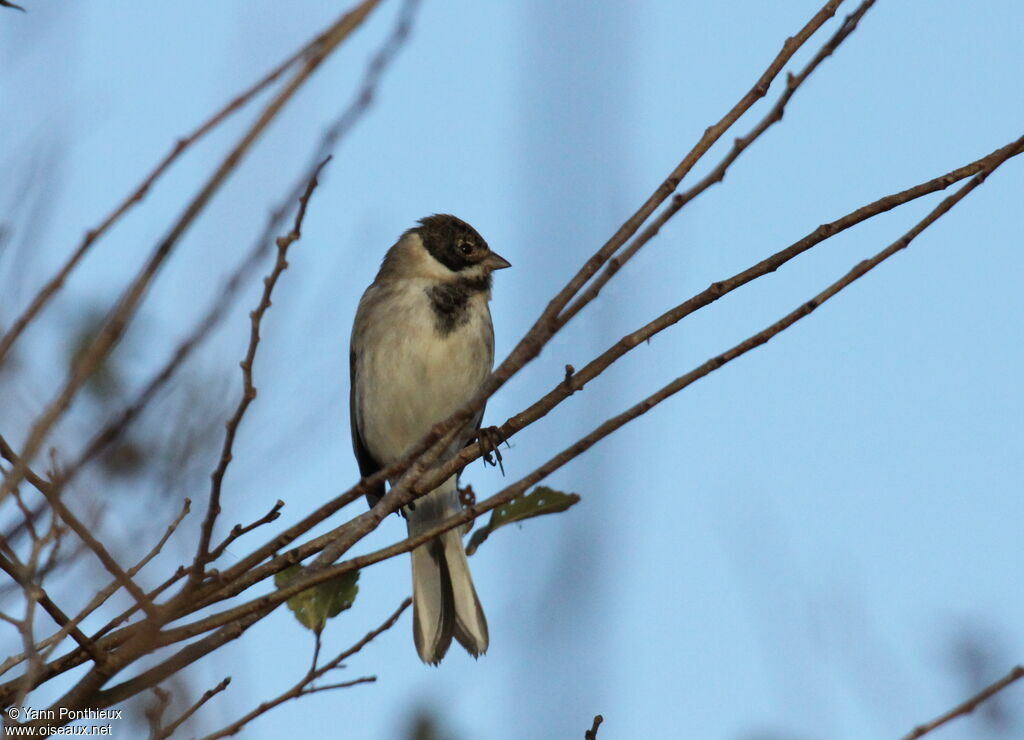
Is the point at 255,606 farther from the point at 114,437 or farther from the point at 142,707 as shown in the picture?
the point at 114,437

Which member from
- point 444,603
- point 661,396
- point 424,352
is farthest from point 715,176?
point 424,352

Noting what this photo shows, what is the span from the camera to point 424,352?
229 inches

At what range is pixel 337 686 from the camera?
2795mm

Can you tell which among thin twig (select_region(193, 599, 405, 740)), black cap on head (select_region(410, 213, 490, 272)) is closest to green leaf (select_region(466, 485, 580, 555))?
thin twig (select_region(193, 599, 405, 740))

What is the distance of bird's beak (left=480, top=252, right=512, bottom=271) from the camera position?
20.6 ft

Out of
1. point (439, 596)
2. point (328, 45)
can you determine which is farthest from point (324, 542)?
point (439, 596)

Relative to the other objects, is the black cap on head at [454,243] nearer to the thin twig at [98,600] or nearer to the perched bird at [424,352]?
the perched bird at [424,352]

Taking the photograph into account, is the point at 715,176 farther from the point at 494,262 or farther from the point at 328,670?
the point at 494,262

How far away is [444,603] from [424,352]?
1349 mm

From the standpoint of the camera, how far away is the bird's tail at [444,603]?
15.2 ft

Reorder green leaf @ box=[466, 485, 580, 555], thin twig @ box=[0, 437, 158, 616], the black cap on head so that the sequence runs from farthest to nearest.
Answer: the black cap on head
green leaf @ box=[466, 485, 580, 555]
thin twig @ box=[0, 437, 158, 616]

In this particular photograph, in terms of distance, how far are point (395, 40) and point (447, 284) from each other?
436 cm

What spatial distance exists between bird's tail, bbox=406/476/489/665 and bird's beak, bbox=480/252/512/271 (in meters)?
1.45

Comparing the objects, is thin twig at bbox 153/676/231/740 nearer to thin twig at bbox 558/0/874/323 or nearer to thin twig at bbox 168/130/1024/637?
thin twig at bbox 168/130/1024/637
